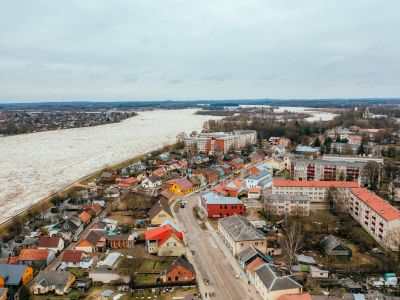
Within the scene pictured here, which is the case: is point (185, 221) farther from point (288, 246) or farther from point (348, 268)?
point (348, 268)

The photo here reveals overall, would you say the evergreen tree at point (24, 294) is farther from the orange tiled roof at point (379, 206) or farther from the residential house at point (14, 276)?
the orange tiled roof at point (379, 206)

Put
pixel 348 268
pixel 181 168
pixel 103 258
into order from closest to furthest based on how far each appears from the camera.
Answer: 1. pixel 348 268
2. pixel 103 258
3. pixel 181 168

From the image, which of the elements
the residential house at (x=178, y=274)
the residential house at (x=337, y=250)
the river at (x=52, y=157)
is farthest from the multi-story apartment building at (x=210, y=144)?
the residential house at (x=178, y=274)

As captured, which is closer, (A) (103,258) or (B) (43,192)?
(A) (103,258)

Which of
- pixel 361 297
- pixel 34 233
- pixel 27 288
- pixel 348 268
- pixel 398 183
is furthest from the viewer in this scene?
pixel 398 183

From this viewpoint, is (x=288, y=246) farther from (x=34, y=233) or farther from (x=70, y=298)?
(x=34, y=233)

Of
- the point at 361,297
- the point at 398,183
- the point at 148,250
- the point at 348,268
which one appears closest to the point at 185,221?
the point at 148,250

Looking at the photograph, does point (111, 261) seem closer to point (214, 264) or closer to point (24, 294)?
point (24, 294)

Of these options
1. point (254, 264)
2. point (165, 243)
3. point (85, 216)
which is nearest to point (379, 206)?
point (254, 264)
